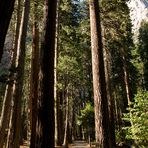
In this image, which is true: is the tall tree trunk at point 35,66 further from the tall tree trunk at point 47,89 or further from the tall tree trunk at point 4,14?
the tall tree trunk at point 4,14

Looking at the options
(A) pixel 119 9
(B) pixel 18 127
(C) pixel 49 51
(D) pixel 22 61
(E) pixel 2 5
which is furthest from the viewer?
(A) pixel 119 9

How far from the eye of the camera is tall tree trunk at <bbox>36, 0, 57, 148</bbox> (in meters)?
7.09

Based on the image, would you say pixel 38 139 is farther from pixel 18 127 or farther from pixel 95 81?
pixel 18 127

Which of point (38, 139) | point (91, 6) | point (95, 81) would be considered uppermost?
point (91, 6)

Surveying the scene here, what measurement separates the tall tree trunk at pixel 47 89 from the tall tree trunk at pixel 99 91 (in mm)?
2517

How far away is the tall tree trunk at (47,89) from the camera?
7.09 m

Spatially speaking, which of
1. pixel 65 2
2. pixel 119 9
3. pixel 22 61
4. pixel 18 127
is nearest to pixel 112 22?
pixel 119 9

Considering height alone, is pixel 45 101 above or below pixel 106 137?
above

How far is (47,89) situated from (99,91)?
2740 mm

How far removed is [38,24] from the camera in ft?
69.8

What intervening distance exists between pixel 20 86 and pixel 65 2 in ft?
38.3

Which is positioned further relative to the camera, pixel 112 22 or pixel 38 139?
pixel 112 22

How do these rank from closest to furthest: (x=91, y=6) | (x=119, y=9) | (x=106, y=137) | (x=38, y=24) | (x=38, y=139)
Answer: (x=38, y=139) → (x=106, y=137) → (x=91, y=6) → (x=38, y=24) → (x=119, y=9)

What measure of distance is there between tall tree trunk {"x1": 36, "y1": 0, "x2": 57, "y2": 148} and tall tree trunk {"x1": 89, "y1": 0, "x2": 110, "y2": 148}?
8.26 feet
